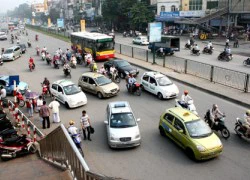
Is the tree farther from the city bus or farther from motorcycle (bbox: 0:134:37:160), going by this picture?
motorcycle (bbox: 0:134:37:160)

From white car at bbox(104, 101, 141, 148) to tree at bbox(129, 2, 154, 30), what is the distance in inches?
2216

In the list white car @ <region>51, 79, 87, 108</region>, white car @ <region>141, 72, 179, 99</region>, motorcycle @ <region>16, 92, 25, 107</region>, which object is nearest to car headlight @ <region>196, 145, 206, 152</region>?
white car @ <region>141, 72, 179, 99</region>

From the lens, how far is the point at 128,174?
11133 mm

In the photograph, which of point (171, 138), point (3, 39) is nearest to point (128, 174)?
point (171, 138)

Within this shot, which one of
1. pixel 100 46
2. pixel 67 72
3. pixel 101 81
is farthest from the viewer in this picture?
pixel 100 46

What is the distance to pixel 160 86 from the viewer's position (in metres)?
19.5

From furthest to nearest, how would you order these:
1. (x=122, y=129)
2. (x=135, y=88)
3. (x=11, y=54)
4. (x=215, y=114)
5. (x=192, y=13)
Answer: (x=192, y=13) → (x=11, y=54) → (x=135, y=88) → (x=215, y=114) → (x=122, y=129)

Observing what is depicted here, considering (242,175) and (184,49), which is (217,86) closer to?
(242,175)

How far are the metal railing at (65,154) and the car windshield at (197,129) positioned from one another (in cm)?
571

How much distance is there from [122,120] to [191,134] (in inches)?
128

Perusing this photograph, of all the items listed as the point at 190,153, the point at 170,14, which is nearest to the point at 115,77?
the point at 190,153

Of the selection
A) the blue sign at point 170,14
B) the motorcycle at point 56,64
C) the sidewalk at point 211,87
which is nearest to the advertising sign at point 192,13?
the blue sign at point 170,14

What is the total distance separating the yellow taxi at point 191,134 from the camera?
1162 cm

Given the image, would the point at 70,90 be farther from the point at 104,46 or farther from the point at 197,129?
the point at 104,46
